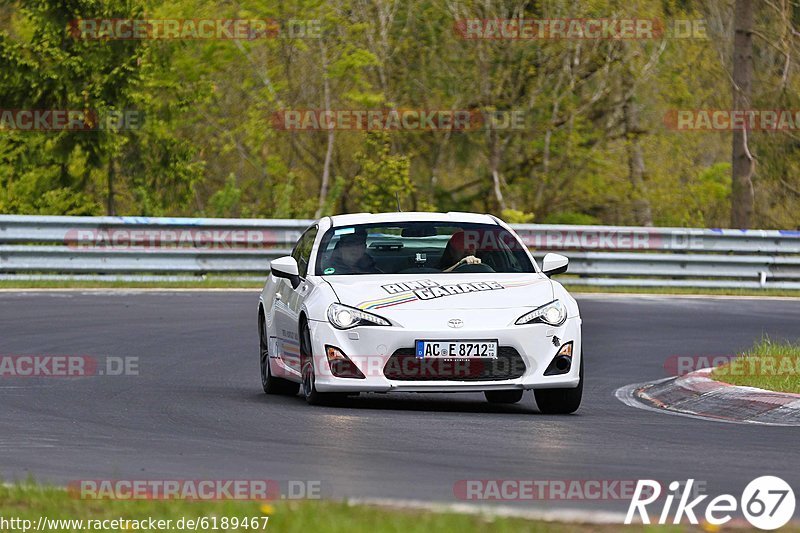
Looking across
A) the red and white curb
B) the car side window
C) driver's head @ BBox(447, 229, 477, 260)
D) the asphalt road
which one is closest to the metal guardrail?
the asphalt road

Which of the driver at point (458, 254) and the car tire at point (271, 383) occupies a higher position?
the driver at point (458, 254)

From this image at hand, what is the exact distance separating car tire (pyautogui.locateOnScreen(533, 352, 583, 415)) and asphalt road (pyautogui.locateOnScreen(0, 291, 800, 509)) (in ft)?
0.36

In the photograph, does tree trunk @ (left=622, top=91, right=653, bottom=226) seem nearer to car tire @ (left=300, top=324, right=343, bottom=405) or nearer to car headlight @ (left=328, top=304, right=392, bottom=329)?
car tire @ (left=300, top=324, right=343, bottom=405)

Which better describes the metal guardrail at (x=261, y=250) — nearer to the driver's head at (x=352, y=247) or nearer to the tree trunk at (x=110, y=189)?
the tree trunk at (x=110, y=189)

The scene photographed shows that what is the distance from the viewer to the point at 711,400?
1200 centimetres

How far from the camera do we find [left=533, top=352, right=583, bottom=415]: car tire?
11.2 meters

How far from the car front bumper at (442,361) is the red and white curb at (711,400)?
1.37 meters

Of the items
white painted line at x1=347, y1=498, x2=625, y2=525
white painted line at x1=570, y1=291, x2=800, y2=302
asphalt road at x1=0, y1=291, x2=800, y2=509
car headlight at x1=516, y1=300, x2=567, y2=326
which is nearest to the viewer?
white painted line at x1=347, y1=498, x2=625, y2=525

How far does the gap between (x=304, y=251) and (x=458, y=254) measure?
133 cm

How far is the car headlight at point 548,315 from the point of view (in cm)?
1096

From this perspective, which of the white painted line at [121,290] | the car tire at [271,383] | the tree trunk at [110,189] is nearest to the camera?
the car tire at [271,383]

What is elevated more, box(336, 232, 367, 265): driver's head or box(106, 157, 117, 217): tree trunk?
box(336, 232, 367, 265): driver's head

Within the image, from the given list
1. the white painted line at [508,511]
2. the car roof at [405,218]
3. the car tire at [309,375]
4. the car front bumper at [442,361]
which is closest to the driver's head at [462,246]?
the car roof at [405,218]

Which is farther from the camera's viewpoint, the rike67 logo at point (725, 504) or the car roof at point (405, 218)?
the car roof at point (405, 218)
